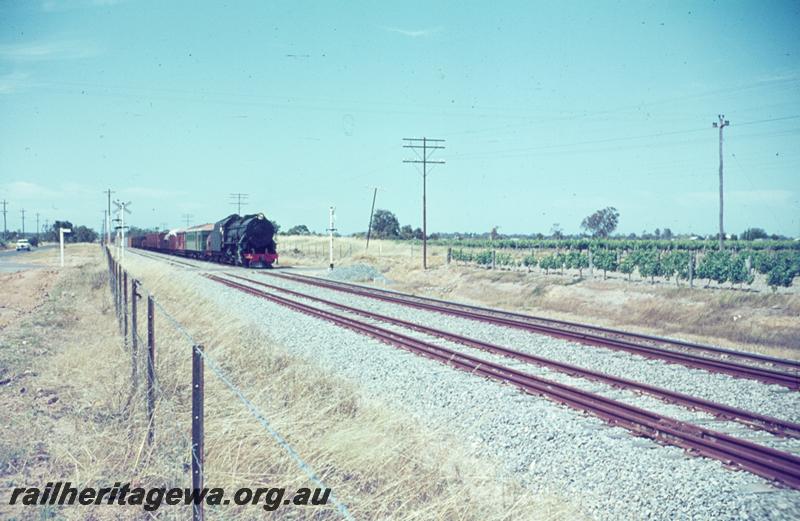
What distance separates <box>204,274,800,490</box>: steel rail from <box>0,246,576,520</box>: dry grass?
7.28ft

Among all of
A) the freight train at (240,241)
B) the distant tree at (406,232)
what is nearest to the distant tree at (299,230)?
the distant tree at (406,232)

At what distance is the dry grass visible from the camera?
4.93 m

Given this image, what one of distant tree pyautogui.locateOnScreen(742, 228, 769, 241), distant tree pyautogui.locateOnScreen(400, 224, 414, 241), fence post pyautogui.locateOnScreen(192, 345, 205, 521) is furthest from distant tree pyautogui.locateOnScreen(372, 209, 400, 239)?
fence post pyautogui.locateOnScreen(192, 345, 205, 521)

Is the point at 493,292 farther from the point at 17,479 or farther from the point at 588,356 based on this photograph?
the point at 17,479

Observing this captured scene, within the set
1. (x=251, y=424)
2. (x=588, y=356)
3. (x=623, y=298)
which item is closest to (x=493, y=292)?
(x=623, y=298)

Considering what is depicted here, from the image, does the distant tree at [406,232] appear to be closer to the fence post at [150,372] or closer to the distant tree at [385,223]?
the distant tree at [385,223]

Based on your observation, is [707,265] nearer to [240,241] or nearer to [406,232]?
[240,241]

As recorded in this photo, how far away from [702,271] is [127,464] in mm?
34351

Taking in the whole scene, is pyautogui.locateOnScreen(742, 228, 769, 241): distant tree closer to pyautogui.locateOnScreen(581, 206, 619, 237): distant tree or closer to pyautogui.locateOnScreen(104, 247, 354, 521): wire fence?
pyautogui.locateOnScreen(581, 206, 619, 237): distant tree

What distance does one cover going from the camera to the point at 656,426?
25.0ft

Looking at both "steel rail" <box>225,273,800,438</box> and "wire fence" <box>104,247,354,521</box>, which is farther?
"steel rail" <box>225,273,800,438</box>

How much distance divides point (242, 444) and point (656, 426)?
190 inches

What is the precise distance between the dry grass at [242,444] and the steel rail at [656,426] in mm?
2219

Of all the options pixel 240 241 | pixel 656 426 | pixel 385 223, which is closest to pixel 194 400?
pixel 656 426
